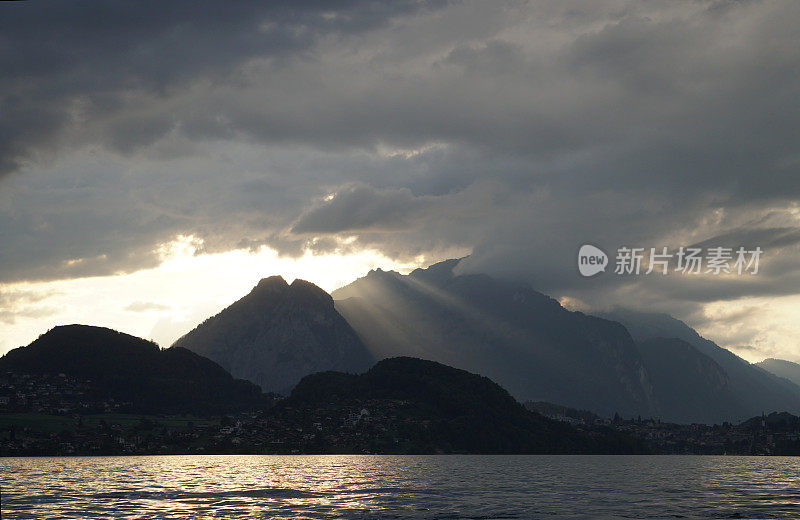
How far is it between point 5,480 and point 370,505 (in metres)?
97.6

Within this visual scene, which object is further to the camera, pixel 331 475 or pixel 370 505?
pixel 331 475

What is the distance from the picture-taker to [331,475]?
189 metres

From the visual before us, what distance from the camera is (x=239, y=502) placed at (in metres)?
114

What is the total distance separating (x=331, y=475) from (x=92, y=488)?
62.0 m

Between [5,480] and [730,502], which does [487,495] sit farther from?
[5,480]

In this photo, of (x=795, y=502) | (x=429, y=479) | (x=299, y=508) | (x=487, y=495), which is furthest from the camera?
(x=429, y=479)

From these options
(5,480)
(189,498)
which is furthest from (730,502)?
(5,480)

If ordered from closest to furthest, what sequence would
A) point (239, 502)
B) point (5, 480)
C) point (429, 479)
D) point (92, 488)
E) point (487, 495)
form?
point (239, 502), point (487, 495), point (92, 488), point (5, 480), point (429, 479)

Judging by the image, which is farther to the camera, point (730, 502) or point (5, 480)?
point (5, 480)

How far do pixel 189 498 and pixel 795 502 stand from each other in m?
96.0

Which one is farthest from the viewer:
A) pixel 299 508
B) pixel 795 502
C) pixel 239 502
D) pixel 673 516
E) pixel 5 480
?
pixel 5 480

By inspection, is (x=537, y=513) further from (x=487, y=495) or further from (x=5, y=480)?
(x=5, y=480)

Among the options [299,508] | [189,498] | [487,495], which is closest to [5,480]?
[189,498]

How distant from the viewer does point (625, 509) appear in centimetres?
10781
